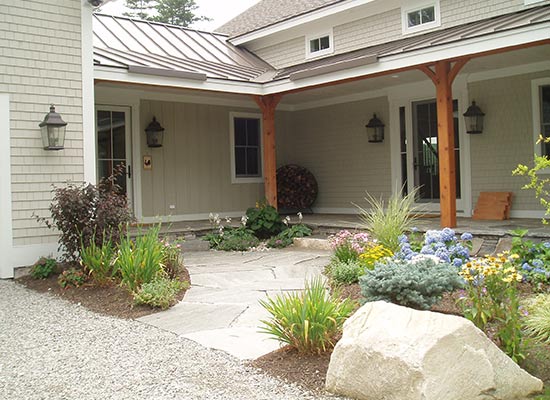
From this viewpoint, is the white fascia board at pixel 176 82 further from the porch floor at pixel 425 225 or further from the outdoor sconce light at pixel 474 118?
the outdoor sconce light at pixel 474 118

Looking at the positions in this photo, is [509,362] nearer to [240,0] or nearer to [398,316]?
[398,316]

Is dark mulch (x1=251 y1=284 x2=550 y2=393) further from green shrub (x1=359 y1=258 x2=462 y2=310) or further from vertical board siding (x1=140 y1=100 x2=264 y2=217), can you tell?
vertical board siding (x1=140 y1=100 x2=264 y2=217)

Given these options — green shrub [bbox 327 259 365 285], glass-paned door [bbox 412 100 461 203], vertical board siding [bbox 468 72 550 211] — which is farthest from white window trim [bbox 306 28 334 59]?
green shrub [bbox 327 259 365 285]

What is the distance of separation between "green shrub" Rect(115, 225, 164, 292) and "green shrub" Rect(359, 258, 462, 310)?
8.44 feet

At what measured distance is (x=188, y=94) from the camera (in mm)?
11578

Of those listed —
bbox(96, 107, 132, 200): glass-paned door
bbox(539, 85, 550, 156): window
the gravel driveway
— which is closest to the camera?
the gravel driveway

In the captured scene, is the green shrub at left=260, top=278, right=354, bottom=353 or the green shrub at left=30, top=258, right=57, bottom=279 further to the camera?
the green shrub at left=30, top=258, right=57, bottom=279

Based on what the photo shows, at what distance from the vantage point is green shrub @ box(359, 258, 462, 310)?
159 inches

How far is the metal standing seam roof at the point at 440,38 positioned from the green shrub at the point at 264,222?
7.72 feet

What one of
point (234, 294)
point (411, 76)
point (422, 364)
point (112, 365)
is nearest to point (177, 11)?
point (411, 76)

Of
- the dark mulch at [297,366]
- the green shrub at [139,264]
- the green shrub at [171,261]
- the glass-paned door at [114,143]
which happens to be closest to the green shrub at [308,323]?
the dark mulch at [297,366]

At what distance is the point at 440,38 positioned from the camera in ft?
27.1

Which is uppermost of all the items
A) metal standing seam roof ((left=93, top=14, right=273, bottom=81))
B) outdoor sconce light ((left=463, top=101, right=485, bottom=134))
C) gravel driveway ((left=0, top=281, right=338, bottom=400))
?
metal standing seam roof ((left=93, top=14, right=273, bottom=81))

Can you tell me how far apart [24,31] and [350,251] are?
4.92 metres
